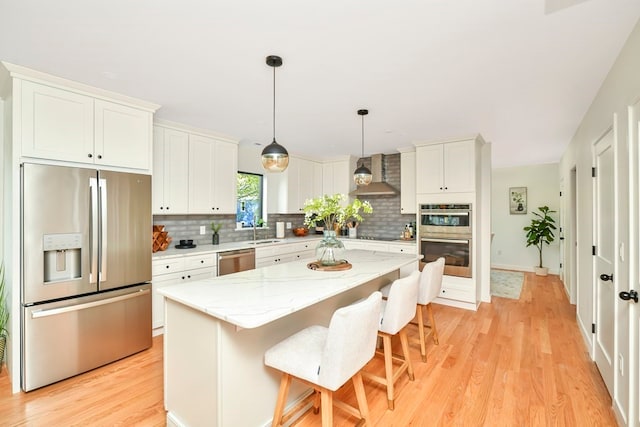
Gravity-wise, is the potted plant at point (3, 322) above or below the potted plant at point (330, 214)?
below

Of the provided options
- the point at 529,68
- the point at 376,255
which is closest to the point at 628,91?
the point at 529,68

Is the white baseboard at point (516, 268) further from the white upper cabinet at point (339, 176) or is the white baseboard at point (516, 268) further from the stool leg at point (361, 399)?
the stool leg at point (361, 399)

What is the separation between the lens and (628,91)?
6.20 feet

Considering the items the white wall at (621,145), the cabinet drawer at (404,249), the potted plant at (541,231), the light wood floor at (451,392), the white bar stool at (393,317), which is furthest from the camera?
the potted plant at (541,231)

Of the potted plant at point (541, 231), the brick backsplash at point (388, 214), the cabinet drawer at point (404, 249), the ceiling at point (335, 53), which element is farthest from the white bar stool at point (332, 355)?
the potted plant at point (541, 231)

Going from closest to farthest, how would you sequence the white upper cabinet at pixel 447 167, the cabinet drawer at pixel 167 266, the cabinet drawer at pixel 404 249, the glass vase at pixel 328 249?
the glass vase at pixel 328 249
the cabinet drawer at pixel 167 266
the white upper cabinet at pixel 447 167
the cabinet drawer at pixel 404 249

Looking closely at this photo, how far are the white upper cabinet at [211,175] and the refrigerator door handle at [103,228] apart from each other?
4.08ft

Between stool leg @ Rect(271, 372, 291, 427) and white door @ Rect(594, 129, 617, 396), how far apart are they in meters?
→ 2.38

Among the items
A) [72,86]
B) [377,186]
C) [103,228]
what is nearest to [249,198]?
[377,186]

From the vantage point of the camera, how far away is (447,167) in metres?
4.33

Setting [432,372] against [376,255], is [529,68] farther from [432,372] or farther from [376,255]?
[432,372]

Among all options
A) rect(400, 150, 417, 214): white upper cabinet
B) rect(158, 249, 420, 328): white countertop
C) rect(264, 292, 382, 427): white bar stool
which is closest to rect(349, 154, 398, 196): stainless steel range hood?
rect(400, 150, 417, 214): white upper cabinet

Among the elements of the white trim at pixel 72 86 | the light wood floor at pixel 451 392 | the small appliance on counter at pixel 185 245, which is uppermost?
the white trim at pixel 72 86

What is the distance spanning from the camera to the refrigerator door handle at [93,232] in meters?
2.51
